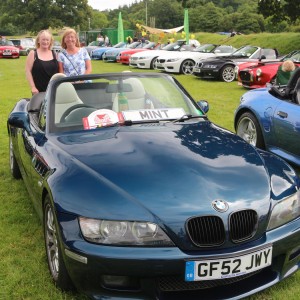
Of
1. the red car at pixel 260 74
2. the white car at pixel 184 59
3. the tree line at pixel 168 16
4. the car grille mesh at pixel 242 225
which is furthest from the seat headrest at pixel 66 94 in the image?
the tree line at pixel 168 16

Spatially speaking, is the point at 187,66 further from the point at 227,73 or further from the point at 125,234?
the point at 125,234

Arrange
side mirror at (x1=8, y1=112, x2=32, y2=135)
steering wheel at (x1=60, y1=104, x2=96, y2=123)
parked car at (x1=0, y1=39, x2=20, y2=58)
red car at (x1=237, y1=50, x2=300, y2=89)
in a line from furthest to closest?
parked car at (x1=0, y1=39, x2=20, y2=58)
red car at (x1=237, y1=50, x2=300, y2=89)
side mirror at (x1=8, y1=112, x2=32, y2=135)
steering wheel at (x1=60, y1=104, x2=96, y2=123)

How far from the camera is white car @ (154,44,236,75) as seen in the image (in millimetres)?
18509

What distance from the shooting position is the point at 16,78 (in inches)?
698

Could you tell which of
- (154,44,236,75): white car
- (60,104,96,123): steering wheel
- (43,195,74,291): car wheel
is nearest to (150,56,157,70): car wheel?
(154,44,236,75): white car

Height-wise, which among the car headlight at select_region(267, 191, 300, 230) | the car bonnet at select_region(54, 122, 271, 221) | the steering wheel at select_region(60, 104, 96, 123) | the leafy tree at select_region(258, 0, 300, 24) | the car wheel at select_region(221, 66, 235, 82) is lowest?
the car wheel at select_region(221, 66, 235, 82)

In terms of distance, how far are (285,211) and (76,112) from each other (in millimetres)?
1894

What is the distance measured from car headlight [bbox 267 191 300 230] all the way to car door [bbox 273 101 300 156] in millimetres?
2049

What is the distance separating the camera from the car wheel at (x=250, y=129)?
5.63m

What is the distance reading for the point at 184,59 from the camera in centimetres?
1844

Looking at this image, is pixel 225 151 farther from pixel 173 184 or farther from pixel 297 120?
pixel 297 120

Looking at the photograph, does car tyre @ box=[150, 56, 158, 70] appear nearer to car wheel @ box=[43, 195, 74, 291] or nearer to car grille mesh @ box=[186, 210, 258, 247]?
car wheel @ box=[43, 195, 74, 291]

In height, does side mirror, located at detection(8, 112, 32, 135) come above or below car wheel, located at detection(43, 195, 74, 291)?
above

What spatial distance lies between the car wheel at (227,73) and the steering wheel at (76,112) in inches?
500
